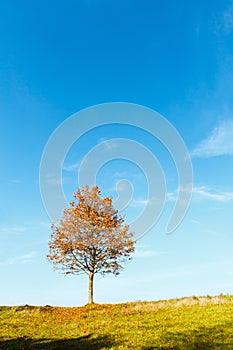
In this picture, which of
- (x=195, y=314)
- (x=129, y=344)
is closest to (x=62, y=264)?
(x=195, y=314)

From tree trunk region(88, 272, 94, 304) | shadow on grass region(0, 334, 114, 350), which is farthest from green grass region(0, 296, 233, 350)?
tree trunk region(88, 272, 94, 304)

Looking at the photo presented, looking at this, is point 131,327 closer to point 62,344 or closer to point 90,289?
point 62,344

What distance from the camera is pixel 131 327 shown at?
899 inches

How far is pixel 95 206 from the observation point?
43.6m

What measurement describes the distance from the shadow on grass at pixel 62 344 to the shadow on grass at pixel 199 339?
2934mm

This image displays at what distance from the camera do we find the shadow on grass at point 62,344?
19125 mm

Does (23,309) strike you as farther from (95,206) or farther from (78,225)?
(95,206)

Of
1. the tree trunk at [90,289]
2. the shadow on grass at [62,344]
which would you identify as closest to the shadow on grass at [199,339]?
the shadow on grass at [62,344]

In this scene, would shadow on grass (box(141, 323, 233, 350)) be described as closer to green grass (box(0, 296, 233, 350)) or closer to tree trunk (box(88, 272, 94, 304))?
green grass (box(0, 296, 233, 350))

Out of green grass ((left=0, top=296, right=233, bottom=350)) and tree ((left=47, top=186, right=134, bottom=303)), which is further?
tree ((left=47, top=186, right=134, bottom=303))

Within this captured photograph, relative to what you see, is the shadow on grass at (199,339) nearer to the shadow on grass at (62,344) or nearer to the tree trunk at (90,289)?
the shadow on grass at (62,344)

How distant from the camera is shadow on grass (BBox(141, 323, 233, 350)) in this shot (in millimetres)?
17266

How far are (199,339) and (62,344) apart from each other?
7.69 meters

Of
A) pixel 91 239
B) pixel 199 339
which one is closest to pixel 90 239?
pixel 91 239
